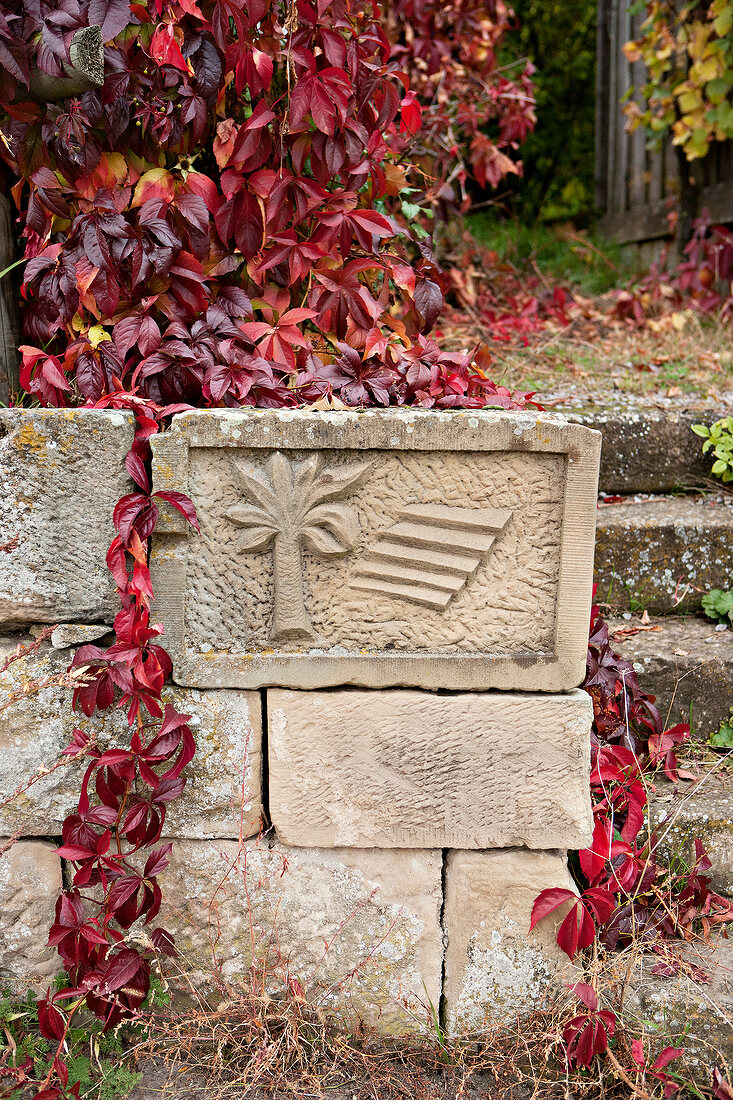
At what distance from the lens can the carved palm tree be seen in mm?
1715

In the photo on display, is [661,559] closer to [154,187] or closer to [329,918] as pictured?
[329,918]

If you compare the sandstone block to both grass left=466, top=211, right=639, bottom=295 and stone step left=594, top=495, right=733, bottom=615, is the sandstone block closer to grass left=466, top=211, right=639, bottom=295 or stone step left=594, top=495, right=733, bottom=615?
stone step left=594, top=495, right=733, bottom=615

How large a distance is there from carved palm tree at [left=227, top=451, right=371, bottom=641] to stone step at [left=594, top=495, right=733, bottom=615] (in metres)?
0.99

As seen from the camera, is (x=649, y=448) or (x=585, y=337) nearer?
(x=649, y=448)

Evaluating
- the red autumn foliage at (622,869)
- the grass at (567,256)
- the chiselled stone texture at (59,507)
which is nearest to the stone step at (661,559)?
the red autumn foliage at (622,869)

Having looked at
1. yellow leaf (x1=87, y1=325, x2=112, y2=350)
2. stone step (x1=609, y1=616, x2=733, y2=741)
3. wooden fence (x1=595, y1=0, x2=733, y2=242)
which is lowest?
stone step (x1=609, y1=616, x2=733, y2=741)

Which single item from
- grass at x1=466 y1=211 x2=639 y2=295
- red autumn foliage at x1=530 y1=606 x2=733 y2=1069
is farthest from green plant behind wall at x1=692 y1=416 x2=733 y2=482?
grass at x1=466 y1=211 x2=639 y2=295

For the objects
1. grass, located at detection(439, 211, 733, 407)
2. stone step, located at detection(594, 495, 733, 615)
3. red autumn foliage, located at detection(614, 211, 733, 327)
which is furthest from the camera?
red autumn foliage, located at detection(614, 211, 733, 327)

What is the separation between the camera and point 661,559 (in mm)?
2447

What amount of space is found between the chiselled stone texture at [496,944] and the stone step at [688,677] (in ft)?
2.10

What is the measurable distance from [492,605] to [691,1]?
4.04 m

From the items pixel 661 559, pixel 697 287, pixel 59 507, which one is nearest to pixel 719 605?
pixel 661 559

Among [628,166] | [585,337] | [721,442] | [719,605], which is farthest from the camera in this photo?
[628,166]

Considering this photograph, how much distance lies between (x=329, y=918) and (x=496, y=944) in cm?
Answer: 37
